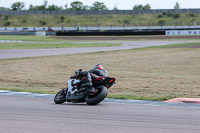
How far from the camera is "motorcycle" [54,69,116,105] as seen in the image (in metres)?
9.43

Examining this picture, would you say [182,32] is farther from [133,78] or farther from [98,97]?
[98,97]

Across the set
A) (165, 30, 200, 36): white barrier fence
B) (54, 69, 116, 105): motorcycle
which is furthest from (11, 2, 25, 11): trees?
(54, 69, 116, 105): motorcycle

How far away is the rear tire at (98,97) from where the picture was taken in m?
9.39

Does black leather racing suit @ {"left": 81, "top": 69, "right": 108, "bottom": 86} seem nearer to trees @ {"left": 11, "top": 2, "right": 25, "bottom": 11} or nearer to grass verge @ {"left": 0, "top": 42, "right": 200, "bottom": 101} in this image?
grass verge @ {"left": 0, "top": 42, "right": 200, "bottom": 101}

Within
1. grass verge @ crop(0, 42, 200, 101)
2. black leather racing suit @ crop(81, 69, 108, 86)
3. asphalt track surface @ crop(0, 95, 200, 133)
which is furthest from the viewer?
grass verge @ crop(0, 42, 200, 101)

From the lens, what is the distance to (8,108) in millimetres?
9242

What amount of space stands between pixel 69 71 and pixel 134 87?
19.5ft

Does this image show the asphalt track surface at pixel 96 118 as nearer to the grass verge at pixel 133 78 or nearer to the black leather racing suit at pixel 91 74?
the black leather racing suit at pixel 91 74

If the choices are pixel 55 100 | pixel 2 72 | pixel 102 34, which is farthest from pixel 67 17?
pixel 55 100

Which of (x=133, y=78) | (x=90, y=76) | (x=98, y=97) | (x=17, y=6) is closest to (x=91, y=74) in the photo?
(x=90, y=76)

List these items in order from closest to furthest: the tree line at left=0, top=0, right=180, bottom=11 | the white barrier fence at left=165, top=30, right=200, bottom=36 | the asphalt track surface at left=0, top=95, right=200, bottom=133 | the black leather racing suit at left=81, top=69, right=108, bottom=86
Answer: the asphalt track surface at left=0, top=95, right=200, bottom=133 → the black leather racing suit at left=81, top=69, right=108, bottom=86 → the white barrier fence at left=165, top=30, right=200, bottom=36 → the tree line at left=0, top=0, right=180, bottom=11

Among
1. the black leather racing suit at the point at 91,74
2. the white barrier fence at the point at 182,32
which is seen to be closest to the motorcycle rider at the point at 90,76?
the black leather racing suit at the point at 91,74

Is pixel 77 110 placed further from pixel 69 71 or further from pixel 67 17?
pixel 67 17

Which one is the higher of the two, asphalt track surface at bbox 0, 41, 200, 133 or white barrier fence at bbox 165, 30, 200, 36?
white barrier fence at bbox 165, 30, 200, 36
